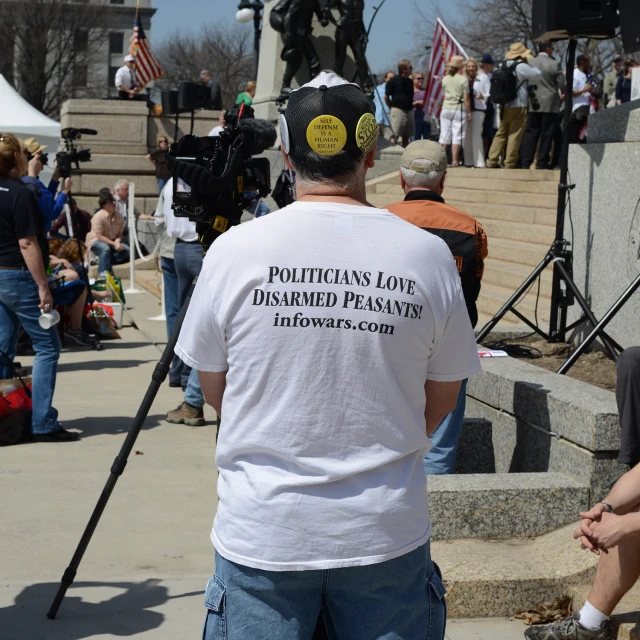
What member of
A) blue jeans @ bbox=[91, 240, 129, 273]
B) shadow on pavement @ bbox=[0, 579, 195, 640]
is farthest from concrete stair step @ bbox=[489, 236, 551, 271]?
shadow on pavement @ bbox=[0, 579, 195, 640]

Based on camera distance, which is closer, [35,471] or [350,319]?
[350,319]

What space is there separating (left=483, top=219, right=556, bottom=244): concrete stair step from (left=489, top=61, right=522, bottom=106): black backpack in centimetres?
221

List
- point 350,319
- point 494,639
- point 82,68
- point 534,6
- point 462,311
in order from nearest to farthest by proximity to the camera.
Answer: point 350,319, point 462,311, point 494,639, point 534,6, point 82,68

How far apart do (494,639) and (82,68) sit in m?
54.0

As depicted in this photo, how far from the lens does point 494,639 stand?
3.77 meters

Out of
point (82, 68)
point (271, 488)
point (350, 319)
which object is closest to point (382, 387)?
point (350, 319)

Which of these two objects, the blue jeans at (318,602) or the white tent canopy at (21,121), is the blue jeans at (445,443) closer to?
the blue jeans at (318,602)

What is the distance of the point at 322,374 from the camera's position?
2.05 metres

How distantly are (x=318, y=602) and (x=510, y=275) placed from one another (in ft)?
31.2

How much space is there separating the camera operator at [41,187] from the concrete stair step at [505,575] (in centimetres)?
369

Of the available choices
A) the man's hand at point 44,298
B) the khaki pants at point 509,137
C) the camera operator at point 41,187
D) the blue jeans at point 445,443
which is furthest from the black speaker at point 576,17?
the khaki pants at point 509,137

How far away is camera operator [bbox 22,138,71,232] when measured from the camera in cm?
676

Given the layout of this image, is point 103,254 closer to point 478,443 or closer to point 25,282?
point 25,282

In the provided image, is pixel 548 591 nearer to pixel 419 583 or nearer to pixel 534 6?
pixel 419 583
